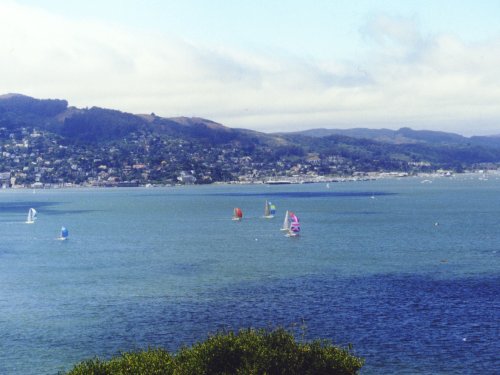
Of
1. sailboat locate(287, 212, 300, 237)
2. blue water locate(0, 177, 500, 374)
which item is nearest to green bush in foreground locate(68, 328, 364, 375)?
blue water locate(0, 177, 500, 374)

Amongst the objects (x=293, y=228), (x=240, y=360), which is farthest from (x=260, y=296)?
(x=293, y=228)

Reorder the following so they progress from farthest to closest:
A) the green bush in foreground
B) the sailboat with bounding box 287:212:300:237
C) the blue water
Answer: the sailboat with bounding box 287:212:300:237
the blue water
the green bush in foreground

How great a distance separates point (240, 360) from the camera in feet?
153

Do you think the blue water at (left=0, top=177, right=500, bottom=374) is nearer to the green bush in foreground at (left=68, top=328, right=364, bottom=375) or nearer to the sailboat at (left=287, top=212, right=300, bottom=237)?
the sailboat at (left=287, top=212, right=300, bottom=237)

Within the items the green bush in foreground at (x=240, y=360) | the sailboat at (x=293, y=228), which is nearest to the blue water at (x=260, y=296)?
the sailboat at (x=293, y=228)

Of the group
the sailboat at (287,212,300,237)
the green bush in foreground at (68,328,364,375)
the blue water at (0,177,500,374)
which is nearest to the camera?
the green bush in foreground at (68,328,364,375)

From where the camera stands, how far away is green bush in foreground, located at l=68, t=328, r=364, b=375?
44062 mm

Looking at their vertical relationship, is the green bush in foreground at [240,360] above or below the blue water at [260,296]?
above

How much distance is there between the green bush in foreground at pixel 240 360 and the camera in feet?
145

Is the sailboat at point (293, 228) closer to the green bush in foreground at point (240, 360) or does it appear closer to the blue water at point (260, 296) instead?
the blue water at point (260, 296)

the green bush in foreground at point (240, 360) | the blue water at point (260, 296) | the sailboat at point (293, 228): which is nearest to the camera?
the green bush in foreground at point (240, 360)

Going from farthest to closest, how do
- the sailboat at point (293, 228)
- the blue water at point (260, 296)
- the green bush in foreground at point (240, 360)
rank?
the sailboat at point (293, 228) → the blue water at point (260, 296) → the green bush in foreground at point (240, 360)

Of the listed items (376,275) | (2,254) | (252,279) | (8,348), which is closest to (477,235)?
(376,275)

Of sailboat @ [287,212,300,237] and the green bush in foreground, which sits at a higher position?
the green bush in foreground
